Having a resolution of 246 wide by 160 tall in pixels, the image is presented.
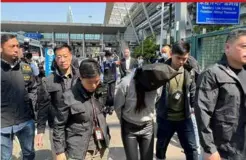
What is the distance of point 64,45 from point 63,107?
2.98 feet

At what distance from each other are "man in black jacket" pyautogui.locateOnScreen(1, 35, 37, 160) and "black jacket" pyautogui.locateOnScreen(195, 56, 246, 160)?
5.73 ft

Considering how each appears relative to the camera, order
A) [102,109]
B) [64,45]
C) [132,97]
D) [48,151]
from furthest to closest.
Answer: [48,151], [64,45], [132,97], [102,109]

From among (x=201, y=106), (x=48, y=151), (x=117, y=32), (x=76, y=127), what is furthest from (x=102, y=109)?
(x=117, y=32)

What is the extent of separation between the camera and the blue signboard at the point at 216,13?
689 centimetres

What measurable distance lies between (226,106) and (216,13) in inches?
209

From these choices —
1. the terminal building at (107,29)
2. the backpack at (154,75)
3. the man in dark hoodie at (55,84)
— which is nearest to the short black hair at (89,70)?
the backpack at (154,75)

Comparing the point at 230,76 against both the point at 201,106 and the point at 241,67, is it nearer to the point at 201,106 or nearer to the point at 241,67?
the point at 241,67

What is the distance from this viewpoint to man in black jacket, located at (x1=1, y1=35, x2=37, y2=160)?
282cm

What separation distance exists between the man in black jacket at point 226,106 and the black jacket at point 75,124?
0.86m

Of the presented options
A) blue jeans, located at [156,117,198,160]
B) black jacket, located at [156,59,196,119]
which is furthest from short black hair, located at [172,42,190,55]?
blue jeans, located at [156,117,198,160]

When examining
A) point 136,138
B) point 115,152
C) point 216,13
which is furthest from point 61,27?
point 136,138

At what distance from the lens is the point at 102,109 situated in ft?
8.18

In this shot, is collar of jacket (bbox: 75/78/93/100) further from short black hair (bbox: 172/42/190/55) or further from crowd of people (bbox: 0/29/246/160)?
short black hair (bbox: 172/42/190/55)

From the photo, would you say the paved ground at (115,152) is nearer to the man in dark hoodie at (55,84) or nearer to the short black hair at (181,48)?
the man in dark hoodie at (55,84)
